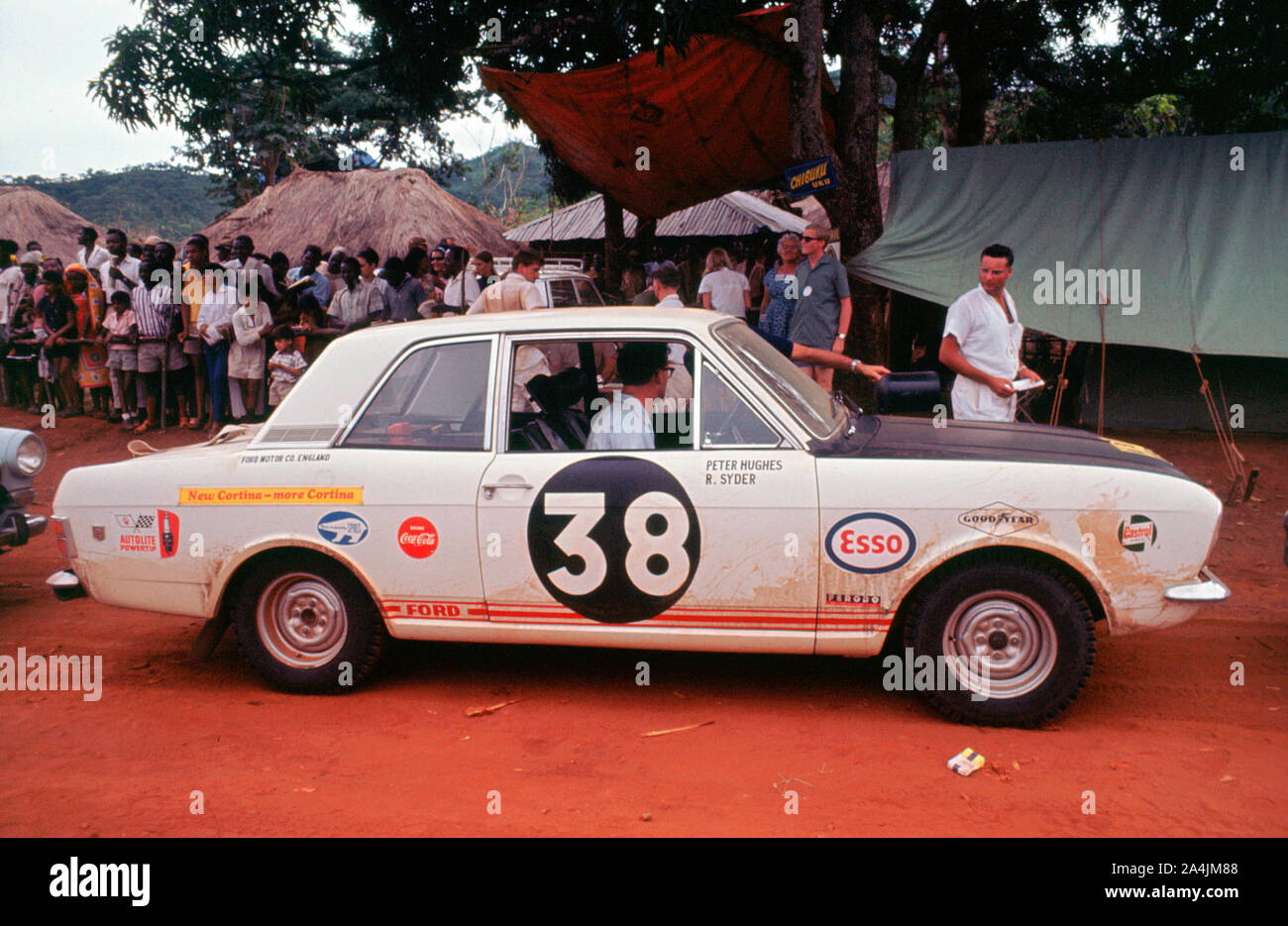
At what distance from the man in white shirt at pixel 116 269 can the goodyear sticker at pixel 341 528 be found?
901 centimetres

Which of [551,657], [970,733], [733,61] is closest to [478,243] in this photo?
[733,61]

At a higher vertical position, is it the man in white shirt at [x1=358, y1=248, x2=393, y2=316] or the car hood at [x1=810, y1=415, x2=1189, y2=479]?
the man in white shirt at [x1=358, y1=248, x2=393, y2=316]

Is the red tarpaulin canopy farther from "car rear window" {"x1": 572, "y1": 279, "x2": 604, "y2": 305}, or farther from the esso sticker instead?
the esso sticker

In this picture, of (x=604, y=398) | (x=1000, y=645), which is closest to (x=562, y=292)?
(x=604, y=398)

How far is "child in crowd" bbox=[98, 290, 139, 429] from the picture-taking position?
10.9 metres

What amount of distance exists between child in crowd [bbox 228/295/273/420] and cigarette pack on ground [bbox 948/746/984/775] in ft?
28.4

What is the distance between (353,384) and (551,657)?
→ 5.56 feet

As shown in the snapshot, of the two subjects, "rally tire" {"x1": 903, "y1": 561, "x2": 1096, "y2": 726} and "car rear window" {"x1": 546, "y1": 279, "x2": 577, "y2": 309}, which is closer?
"rally tire" {"x1": 903, "y1": 561, "x2": 1096, "y2": 726}

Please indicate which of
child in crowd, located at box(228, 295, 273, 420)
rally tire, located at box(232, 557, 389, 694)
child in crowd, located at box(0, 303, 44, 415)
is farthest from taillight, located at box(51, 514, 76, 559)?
child in crowd, located at box(0, 303, 44, 415)

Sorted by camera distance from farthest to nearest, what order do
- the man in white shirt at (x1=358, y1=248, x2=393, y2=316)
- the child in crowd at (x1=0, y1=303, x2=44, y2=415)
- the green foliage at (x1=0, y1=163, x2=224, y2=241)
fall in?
the green foliage at (x1=0, y1=163, x2=224, y2=241)
the child in crowd at (x1=0, y1=303, x2=44, y2=415)
the man in white shirt at (x1=358, y1=248, x2=393, y2=316)

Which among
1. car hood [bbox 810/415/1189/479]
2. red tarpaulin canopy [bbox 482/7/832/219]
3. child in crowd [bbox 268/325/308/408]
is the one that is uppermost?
red tarpaulin canopy [bbox 482/7/832/219]

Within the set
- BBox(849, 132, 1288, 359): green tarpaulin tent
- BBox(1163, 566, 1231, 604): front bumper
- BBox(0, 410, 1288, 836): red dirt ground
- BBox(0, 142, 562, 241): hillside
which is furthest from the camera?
BBox(0, 142, 562, 241): hillside

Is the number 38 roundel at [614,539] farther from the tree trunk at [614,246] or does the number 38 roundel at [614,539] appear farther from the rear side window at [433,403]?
the tree trunk at [614,246]

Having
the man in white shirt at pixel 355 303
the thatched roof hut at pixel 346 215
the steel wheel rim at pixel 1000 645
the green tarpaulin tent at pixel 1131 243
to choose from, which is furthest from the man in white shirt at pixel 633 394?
the thatched roof hut at pixel 346 215
